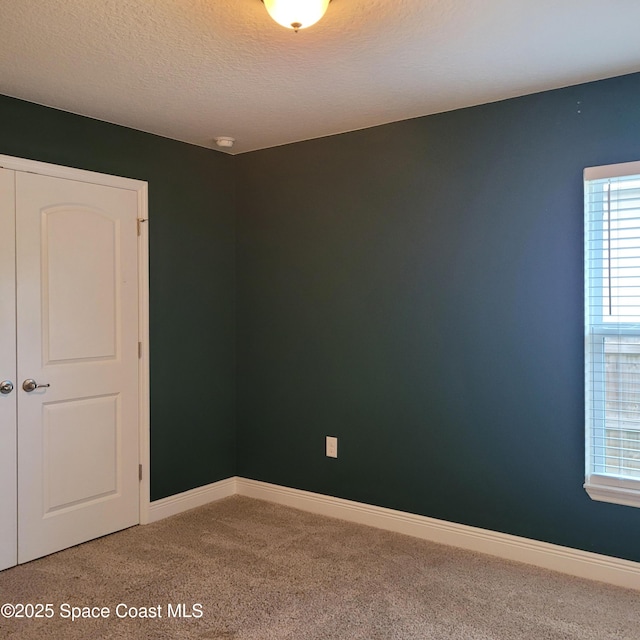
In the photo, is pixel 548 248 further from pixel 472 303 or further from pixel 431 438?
pixel 431 438

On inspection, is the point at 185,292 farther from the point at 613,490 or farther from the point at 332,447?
the point at 613,490

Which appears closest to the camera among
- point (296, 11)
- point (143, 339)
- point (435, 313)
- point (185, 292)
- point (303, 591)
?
point (296, 11)

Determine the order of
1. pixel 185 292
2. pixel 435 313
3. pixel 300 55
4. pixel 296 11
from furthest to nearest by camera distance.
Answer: pixel 185 292, pixel 435 313, pixel 300 55, pixel 296 11

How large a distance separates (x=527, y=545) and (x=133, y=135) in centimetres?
314

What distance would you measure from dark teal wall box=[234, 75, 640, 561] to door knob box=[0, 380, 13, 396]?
158cm

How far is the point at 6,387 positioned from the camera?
9.73 feet

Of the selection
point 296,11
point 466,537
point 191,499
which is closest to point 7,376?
point 191,499

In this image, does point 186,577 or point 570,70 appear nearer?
point 570,70

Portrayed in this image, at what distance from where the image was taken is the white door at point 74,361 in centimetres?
305

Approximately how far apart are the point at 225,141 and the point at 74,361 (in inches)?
63.4

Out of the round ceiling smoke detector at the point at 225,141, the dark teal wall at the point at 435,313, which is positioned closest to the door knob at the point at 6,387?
the dark teal wall at the point at 435,313

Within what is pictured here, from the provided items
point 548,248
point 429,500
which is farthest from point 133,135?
point 429,500

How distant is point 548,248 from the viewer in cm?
296

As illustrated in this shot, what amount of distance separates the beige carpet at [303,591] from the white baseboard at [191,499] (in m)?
0.21
